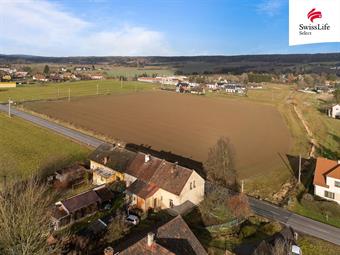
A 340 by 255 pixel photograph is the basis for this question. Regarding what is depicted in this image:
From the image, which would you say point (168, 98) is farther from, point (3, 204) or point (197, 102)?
point (3, 204)

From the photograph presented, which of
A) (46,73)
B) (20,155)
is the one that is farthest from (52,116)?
(46,73)

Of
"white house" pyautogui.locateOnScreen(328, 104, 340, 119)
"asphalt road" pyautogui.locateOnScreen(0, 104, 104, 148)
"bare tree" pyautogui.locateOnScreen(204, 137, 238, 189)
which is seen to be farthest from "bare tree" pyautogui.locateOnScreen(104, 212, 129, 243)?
"white house" pyautogui.locateOnScreen(328, 104, 340, 119)

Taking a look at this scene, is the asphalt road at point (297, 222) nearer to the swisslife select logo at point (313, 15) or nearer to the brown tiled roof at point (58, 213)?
the brown tiled roof at point (58, 213)

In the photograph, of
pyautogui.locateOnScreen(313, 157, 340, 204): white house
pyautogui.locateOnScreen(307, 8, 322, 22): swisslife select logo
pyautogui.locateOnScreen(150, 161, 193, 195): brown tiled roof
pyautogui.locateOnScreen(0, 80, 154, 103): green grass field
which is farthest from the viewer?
pyautogui.locateOnScreen(0, 80, 154, 103): green grass field

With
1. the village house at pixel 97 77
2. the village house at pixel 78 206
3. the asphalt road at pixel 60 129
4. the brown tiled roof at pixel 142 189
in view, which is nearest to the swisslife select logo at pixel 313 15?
the brown tiled roof at pixel 142 189

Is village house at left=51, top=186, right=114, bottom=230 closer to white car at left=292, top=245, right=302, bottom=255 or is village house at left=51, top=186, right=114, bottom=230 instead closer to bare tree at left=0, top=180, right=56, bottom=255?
bare tree at left=0, top=180, right=56, bottom=255

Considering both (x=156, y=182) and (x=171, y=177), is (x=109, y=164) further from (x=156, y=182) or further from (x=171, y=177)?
(x=171, y=177)
